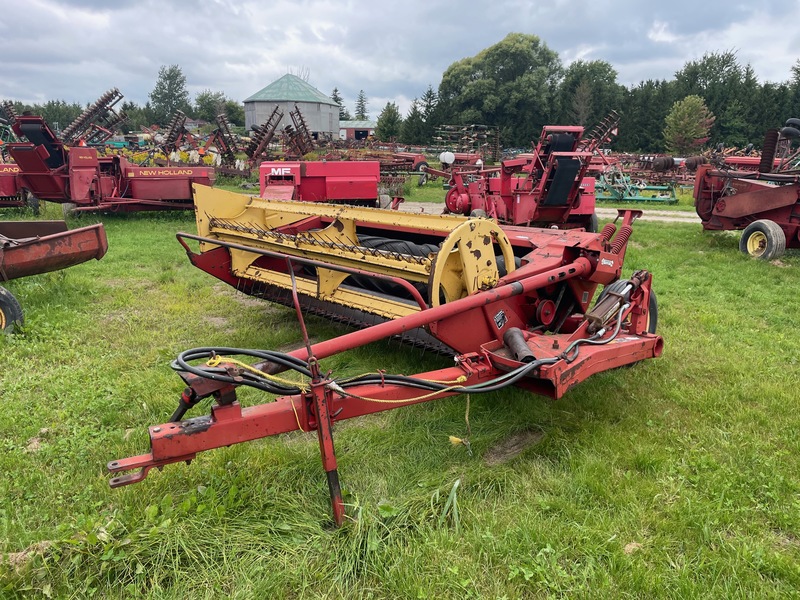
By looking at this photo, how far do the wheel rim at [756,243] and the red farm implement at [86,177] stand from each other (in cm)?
1098

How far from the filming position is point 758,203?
374 inches

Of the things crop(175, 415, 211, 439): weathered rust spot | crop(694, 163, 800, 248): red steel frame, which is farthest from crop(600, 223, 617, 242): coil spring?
crop(694, 163, 800, 248): red steel frame

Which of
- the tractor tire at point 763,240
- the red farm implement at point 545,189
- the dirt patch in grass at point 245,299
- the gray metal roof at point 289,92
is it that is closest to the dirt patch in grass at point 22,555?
the dirt patch in grass at point 245,299

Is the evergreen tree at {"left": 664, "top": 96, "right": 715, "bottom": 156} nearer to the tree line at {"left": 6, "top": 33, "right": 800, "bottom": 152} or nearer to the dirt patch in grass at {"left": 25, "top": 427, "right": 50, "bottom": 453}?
the tree line at {"left": 6, "top": 33, "right": 800, "bottom": 152}

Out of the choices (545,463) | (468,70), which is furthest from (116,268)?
(468,70)

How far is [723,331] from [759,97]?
44.2m

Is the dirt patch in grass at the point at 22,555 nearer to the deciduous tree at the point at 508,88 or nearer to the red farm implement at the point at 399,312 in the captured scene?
the red farm implement at the point at 399,312

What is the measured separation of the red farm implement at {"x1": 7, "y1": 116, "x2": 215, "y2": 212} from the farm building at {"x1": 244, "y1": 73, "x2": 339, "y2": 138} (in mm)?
55090

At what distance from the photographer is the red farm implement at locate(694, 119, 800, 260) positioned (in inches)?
358

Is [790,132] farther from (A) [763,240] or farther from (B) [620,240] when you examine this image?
(B) [620,240]

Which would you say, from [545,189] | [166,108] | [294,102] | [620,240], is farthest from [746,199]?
[166,108]

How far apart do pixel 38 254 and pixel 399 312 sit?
402cm

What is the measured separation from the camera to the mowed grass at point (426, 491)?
2367 mm

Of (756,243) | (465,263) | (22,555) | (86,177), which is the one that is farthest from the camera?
(86,177)
